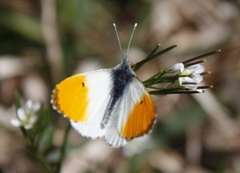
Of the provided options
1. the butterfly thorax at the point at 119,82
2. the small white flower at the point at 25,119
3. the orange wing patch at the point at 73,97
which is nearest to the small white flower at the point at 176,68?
the butterfly thorax at the point at 119,82

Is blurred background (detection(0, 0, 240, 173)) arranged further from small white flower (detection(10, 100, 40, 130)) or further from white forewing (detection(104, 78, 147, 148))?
white forewing (detection(104, 78, 147, 148))

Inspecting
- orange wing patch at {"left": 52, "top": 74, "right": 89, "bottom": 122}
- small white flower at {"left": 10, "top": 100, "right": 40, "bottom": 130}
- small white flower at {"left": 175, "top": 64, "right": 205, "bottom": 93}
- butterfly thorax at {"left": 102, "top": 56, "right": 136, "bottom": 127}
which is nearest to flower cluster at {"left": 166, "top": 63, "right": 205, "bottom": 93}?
small white flower at {"left": 175, "top": 64, "right": 205, "bottom": 93}

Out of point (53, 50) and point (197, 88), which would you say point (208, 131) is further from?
point (197, 88)

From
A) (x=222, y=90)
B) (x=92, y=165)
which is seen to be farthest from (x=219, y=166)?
(x=92, y=165)

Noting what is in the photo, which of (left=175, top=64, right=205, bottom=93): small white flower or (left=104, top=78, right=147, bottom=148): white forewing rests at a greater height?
(left=175, top=64, right=205, bottom=93): small white flower

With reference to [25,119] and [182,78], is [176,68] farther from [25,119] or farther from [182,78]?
[25,119]

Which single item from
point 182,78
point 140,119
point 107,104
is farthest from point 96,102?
point 182,78

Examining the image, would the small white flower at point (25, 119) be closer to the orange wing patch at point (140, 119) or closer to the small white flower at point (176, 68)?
the orange wing patch at point (140, 119)
